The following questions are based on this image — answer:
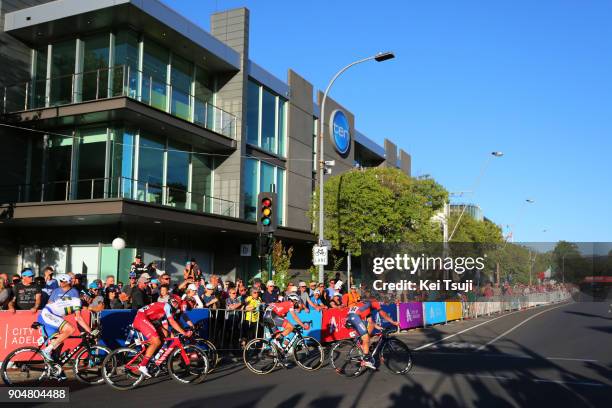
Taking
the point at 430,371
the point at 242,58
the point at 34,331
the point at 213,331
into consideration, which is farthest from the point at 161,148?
the point at 430,371

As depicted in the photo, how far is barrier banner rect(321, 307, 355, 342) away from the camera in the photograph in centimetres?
1659

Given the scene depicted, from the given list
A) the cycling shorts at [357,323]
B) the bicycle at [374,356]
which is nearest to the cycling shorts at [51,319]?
the bicycle at [374,356]

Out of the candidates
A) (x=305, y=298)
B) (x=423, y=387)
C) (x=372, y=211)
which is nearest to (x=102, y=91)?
(x=305, y=298)

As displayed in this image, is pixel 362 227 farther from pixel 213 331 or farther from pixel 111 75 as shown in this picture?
pixel 213 331

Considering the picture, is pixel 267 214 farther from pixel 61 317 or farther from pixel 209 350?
pixel 61 317

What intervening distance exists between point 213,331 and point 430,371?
194 inches

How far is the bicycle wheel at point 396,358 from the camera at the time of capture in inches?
445

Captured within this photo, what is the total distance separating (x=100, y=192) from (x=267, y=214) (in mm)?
8039

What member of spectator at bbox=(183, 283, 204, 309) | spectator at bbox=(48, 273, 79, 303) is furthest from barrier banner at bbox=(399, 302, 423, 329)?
spectator at bbox=(48, 273, 79, 303)

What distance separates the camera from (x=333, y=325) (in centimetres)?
1698

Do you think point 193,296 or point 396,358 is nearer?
point 396,358

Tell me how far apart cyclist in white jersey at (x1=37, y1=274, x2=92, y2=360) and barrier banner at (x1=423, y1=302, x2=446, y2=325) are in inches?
660

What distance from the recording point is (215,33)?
2719 cm

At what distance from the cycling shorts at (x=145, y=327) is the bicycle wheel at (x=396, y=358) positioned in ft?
14.2
